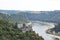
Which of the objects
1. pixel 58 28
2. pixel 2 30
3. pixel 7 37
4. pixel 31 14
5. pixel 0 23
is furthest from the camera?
pixel 31 14

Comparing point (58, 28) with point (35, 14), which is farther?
point (35, 14)

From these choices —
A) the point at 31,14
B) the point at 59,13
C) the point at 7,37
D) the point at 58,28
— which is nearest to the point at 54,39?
the point at 58,28

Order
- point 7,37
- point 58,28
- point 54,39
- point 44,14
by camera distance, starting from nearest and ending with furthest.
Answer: point 7,37 → point 54,39 → point 58,28 → point 44,14

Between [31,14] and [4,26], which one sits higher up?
[4,26]

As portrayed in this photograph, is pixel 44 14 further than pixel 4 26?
Yes

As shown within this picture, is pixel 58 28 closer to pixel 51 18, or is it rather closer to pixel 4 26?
pixel 51 18

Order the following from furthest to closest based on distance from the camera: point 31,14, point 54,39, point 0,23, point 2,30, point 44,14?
1. point 44,14
2. point 31,14
3. point 54,39
4. point 0,23
5. point 2,30

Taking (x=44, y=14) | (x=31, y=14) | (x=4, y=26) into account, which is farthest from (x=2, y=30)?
(x=44, y=14)

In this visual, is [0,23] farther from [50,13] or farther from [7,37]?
[50,13]

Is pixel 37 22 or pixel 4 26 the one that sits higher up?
pixel 4 26
